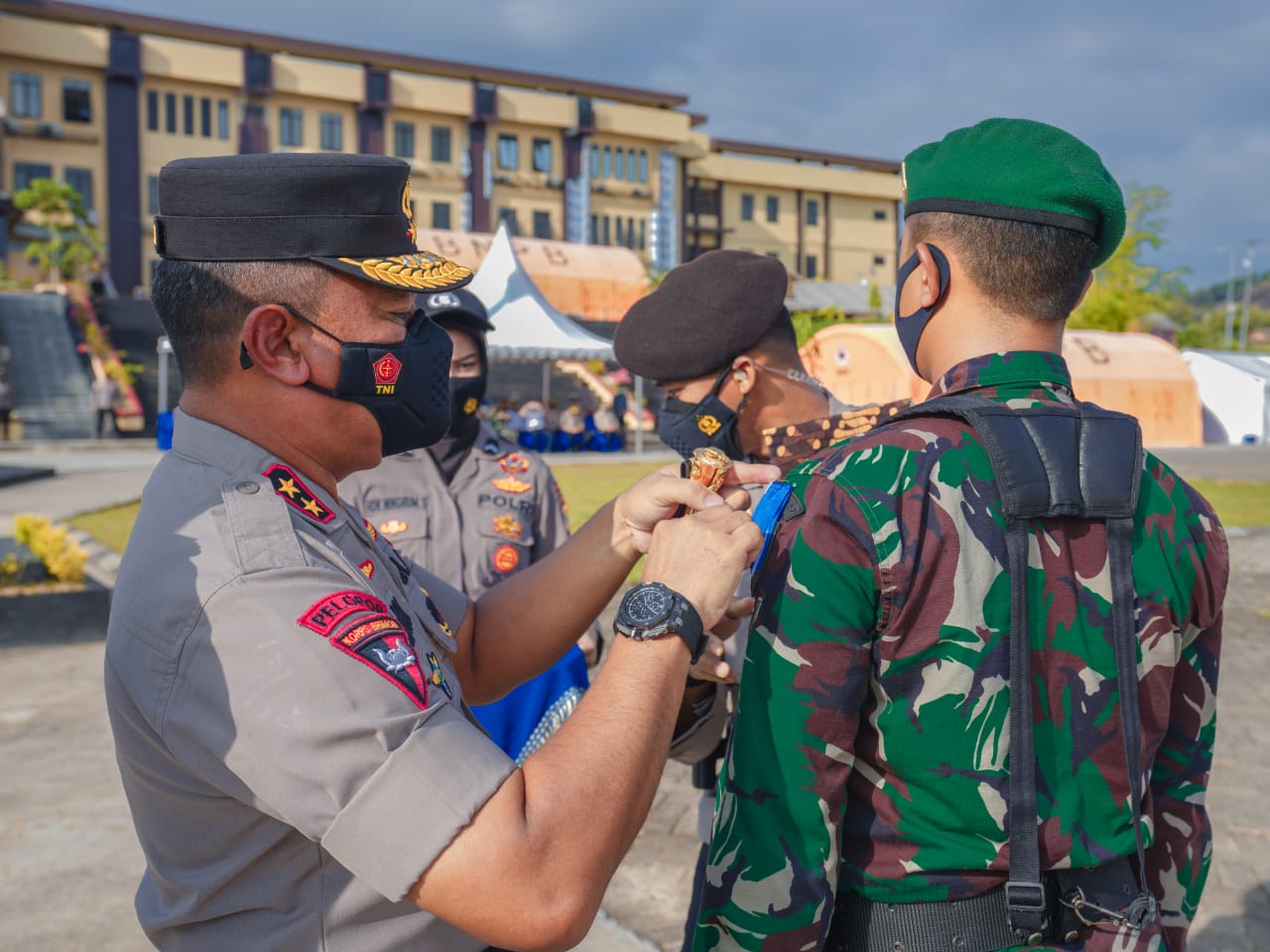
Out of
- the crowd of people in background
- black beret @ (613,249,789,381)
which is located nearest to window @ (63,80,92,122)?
the crowd of people in background

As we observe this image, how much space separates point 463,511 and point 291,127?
150ft

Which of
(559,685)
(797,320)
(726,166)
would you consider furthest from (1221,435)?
(559,685)

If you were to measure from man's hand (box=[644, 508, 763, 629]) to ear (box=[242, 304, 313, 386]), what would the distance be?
0.67 metres

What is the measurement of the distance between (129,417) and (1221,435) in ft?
107

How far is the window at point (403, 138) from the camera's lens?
154ft

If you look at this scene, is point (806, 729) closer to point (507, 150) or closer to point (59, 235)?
point (59, 235)

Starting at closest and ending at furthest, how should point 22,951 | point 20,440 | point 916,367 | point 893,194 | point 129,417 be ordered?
1. point 916,367
2. point 22,951
3. point 20,440
4. point 129,417
5. point 893,194

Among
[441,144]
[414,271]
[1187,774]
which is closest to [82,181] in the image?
[441,144]

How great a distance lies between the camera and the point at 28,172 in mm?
41156

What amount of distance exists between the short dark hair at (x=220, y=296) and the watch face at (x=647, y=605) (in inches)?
28.9

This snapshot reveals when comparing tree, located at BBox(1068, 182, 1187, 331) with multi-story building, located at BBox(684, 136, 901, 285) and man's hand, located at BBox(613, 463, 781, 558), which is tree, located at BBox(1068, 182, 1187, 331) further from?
man's hand, located at BBox(613, 463, 781, 558)

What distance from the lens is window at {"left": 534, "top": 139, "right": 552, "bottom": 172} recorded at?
166ft

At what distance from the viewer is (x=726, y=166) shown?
58.3 metres

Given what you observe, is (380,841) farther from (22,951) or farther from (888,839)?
(22,951)
